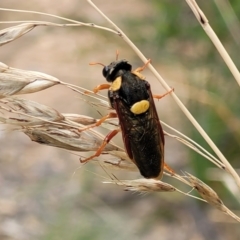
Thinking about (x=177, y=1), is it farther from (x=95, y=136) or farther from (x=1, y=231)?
(x=95, y=136)

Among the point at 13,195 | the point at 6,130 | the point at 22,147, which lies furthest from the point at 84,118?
the point at 22,147

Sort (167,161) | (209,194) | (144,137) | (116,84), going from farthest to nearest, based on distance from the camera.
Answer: (167,161) → (116,84) → (144,137) → (209,194)

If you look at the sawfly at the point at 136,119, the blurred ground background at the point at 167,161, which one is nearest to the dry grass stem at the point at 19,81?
the sawfly at the point at 136,119

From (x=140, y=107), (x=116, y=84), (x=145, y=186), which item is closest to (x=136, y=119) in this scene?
(x=140, y=107)

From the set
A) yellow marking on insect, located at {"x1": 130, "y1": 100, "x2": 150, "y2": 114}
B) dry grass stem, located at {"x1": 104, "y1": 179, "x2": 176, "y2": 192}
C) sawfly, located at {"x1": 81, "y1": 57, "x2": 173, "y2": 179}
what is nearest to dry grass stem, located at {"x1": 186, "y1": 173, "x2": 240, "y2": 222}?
dry grass stem, located at {"x1": 104, "y1": 179, "x2": 176, "y2": 192}

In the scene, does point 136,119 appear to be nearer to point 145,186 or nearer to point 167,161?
point 145,186

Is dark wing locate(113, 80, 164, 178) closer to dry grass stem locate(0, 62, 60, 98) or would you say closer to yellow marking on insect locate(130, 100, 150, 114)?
yellow marking on insect locate(130, 100, 150, 114)
